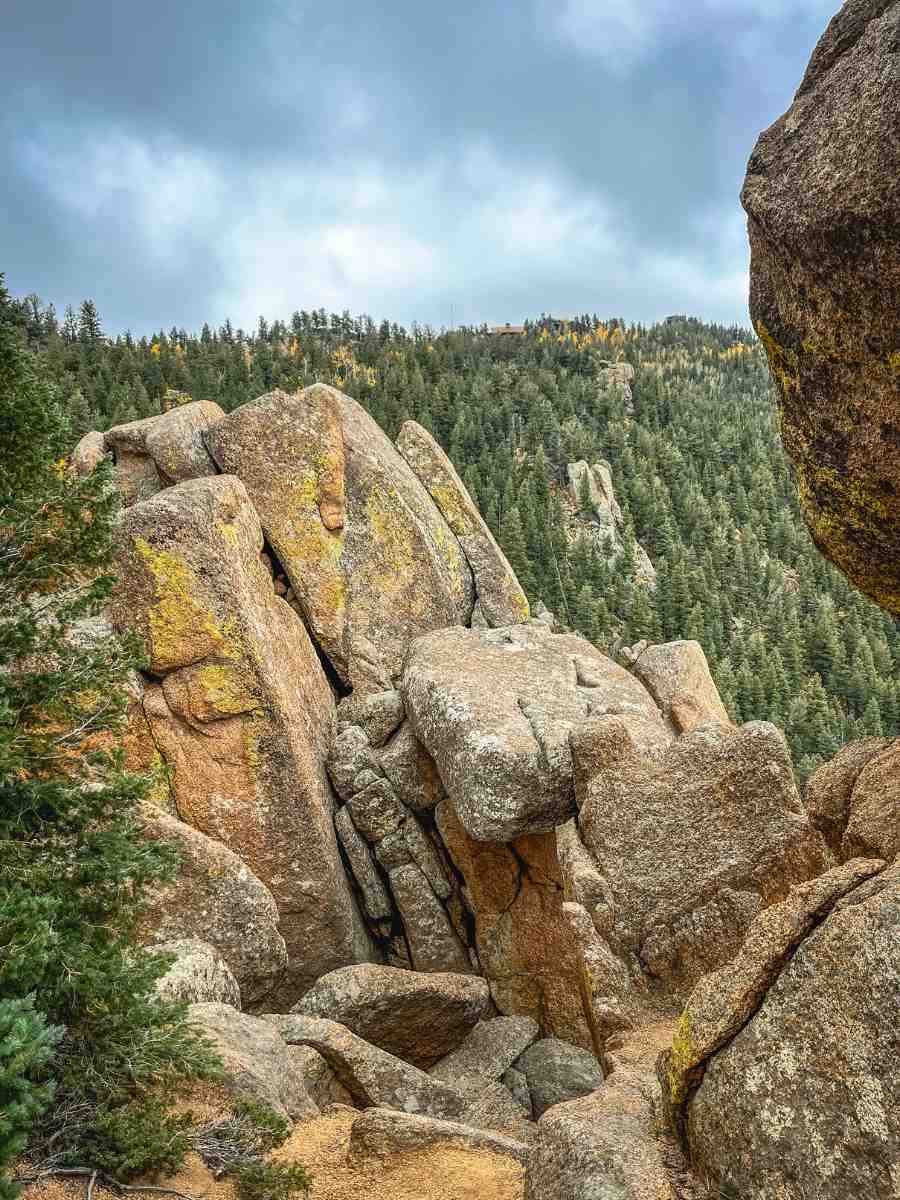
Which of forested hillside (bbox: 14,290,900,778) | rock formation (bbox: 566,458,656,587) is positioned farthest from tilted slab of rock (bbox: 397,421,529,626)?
rock formation (bbox: 566,458,656,587)

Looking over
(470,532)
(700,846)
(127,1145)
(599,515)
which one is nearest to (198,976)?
(127,1145)

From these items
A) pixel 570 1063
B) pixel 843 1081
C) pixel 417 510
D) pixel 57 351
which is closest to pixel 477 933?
pixel 570 1063

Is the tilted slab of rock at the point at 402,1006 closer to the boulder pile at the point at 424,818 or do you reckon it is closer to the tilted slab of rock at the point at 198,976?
the boulder pile at the point at 424,818

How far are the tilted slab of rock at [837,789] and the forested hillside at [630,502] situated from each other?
233 ft

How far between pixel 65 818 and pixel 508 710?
1235 cm

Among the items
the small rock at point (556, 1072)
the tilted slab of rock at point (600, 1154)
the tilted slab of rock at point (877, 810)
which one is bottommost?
the small rock at point (556, 1072)

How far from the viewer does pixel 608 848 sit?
14.9 m

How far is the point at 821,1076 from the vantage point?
6594mm

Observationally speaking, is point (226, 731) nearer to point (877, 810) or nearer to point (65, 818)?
point (65, 818)

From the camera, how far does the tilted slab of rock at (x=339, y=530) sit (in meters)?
25.6

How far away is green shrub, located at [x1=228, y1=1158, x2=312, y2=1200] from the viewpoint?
9.30 meters

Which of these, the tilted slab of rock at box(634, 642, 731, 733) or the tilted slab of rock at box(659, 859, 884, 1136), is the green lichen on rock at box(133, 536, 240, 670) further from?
the tilted slab of rock at box(659, 859, 884, 1136)

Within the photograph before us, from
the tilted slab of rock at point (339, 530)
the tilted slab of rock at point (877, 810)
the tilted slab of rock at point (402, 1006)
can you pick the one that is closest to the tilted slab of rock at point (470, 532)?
the tilted slab of rock at point (339, 530)

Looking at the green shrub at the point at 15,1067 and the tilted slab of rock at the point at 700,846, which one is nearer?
the green shrub at the point at 15,1067
